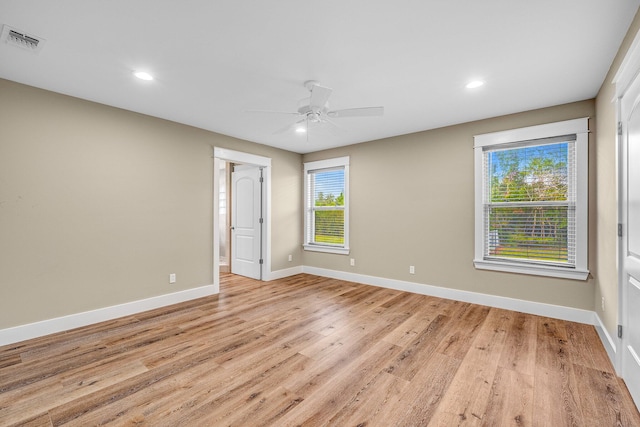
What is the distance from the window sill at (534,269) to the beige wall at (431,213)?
7 cm

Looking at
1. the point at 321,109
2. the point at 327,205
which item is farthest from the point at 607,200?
the point at 327,205

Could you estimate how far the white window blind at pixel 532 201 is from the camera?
337 cm

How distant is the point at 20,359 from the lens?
2469 mm

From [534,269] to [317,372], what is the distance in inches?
118

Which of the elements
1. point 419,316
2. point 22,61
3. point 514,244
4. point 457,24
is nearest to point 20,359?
point 22,61

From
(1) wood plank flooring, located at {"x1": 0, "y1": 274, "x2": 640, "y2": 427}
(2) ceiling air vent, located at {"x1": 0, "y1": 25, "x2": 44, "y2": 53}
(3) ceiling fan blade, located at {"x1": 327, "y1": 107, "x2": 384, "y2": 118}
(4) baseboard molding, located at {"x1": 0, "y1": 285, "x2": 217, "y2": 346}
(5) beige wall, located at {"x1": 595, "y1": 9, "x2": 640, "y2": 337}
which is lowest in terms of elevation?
(1) wood plank flooring, located at {"x1": 0, "y1": 274, "x2": 640, "y2": 427}

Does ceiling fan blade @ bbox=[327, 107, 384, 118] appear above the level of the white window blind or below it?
above

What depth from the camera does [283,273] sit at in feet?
18.4

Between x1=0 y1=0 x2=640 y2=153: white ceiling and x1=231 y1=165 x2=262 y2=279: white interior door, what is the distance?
6.95ft

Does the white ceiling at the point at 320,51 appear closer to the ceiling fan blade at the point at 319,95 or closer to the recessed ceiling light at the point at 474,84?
the recessed ceiling light at the point at 474,84

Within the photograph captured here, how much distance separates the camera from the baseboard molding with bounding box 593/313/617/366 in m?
2.38

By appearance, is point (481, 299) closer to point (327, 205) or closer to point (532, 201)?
point (532, 201)

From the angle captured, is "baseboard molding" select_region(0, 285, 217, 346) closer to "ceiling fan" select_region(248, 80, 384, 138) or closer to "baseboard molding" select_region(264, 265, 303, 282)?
"baseboard molding" select_region(264, 265, 303, 282)

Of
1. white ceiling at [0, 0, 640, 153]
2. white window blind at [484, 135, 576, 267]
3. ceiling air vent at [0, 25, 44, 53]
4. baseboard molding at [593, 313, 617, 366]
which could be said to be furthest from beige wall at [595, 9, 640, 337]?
ceiling air vent at [0, 25, 44, 53]
